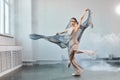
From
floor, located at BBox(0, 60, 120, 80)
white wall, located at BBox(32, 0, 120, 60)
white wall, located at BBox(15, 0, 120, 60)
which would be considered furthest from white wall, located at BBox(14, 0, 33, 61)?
floor, located at BBox(0, 60, 120, 80)

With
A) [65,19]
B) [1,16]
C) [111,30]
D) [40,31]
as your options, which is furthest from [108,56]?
[1,16]

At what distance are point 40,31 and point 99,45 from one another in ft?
8.94

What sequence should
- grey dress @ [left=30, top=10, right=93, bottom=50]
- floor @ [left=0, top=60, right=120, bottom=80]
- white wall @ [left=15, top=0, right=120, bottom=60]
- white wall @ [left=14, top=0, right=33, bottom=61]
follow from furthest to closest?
1. white wall @ [left=15, top=0, right=120, bottom=60]
2. white wall @ [left=14, top=0, right=33, bottom=61]
3. grey dress @ [left=30, top=10, right=93, bottom=50]
4. floor @ [left=0, top=60, right=120, bottom=80]

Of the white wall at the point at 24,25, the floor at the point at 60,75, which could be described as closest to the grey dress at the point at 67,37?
the floor at the point at 60,75

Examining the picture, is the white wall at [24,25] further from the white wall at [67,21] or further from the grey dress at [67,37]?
the grey dress at [67,37]

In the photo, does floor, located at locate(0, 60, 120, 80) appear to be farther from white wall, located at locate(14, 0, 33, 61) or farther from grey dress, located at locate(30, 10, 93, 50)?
white wall, located at locate(14, 0, 33, 61)

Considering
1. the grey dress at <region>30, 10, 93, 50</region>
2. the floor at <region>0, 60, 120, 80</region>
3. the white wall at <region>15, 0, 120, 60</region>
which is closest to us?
the floor at <region>0, 60, 120, 80</region>

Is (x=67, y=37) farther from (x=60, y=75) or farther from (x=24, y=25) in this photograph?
(x=24, y=25)

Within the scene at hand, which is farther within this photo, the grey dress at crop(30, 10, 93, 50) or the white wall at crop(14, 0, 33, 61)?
the white wall at crop(14, 0, 33, 61)

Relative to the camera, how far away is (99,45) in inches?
457

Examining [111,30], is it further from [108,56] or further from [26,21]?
[26,21]

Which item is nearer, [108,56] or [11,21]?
[11,21]

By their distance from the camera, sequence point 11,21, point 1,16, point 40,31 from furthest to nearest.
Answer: point 40,31 → point 11,21 → point 1,16

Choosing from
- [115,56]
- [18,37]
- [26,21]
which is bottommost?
[115,56]
